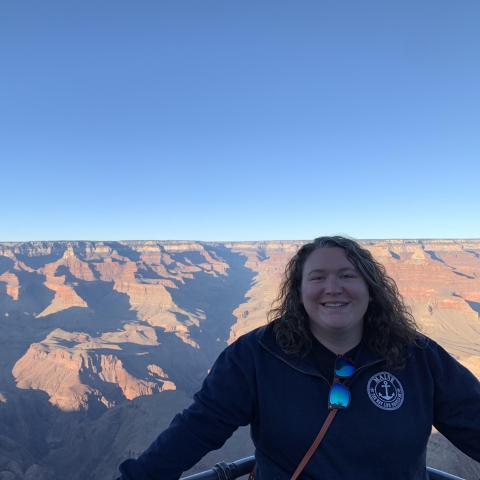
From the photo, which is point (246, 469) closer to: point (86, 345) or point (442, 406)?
point (442, 406)

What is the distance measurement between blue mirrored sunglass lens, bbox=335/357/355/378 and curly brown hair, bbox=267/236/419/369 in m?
0.18

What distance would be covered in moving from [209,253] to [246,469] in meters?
182

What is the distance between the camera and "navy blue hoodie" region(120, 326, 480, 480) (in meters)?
1.82

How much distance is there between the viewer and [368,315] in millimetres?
2408

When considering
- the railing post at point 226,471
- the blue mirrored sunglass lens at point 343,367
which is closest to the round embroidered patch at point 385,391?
the blue mirrored sunglass lens at point 343,367

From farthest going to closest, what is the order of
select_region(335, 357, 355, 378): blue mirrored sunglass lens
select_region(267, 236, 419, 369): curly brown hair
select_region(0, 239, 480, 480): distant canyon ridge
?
select_region(0, 239, 480, 480): distant canyon ridge, select_region(267, 236, 419, 369): curly brown hair, select_region(335, 357, 355, 378): blue mirrored sunglass lens

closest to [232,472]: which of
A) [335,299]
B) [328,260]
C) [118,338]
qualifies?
[335,299]

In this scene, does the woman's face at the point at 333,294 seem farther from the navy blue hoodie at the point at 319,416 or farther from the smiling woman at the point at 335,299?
the navy blue hoodie at the point at 319,416

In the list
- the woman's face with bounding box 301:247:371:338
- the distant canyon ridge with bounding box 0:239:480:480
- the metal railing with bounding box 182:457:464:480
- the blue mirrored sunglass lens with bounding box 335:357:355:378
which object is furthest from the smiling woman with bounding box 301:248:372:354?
the metal railing with bounding box 182:457:464:480

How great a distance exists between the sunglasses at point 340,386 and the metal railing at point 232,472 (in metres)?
0.81

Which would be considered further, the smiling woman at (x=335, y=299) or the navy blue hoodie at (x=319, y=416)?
the smiling woman at (x=335, y=299)

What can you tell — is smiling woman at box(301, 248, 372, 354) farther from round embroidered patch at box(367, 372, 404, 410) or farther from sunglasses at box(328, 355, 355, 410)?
round embroidered patch at box(367, 372, 404, 410)

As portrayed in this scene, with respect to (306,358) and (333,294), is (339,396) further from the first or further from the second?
(333,294)

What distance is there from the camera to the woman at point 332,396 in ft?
5.99
